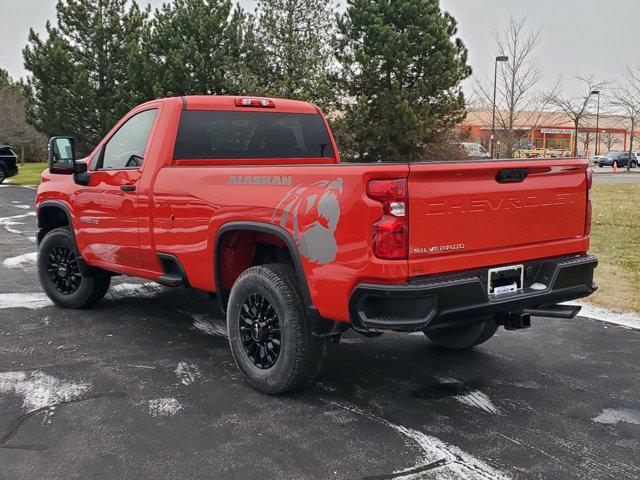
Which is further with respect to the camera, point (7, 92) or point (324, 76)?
point (7, 92)

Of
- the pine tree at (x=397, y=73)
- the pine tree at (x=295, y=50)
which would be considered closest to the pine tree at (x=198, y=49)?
the pine tree at (x=295, y=50)

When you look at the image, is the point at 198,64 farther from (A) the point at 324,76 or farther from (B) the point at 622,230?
(B) the point at 622,230

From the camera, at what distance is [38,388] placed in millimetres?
4160

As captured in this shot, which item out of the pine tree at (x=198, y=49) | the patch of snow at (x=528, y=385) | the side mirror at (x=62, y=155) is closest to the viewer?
the patch of snow at (x=528, y=385)

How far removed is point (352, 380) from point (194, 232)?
148cm

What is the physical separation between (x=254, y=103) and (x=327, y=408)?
274 cm

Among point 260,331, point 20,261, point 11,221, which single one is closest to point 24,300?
point 20,261

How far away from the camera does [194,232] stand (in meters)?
4.48

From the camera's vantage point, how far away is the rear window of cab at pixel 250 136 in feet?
16.6

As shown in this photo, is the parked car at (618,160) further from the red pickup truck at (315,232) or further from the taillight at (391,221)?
the taillight at (391,221)

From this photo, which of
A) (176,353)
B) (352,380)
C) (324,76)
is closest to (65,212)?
(176,353)

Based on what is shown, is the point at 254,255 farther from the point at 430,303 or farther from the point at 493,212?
the point at 493,212

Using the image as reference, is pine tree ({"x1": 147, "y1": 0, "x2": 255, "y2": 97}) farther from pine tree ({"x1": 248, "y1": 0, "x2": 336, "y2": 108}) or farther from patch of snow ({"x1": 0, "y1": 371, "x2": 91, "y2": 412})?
patch of snow ({"x1": 0, "y1": 371, "x2": 91, "y2": 412})

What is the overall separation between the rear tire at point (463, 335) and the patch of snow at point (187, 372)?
175cm
